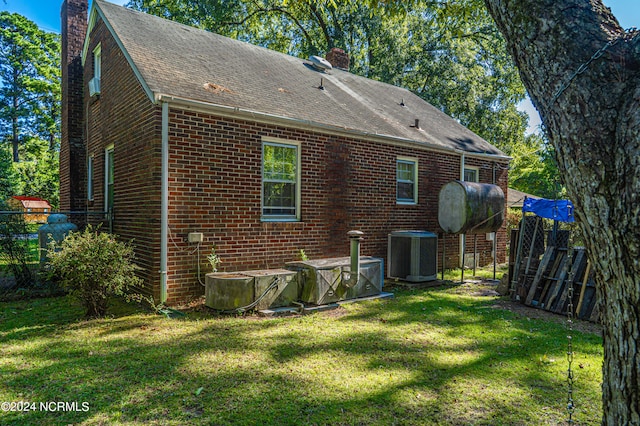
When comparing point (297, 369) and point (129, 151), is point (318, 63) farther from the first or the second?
point (297, 369)

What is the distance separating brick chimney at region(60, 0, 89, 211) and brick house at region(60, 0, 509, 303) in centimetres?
3

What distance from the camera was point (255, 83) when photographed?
9.48 metres

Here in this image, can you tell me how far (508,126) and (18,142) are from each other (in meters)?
35.9

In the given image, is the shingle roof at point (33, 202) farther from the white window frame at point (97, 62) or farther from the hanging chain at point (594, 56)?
the hanging chain at point (594, 56)

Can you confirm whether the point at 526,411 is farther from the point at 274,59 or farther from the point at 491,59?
the point at 491,59

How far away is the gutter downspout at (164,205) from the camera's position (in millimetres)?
6832

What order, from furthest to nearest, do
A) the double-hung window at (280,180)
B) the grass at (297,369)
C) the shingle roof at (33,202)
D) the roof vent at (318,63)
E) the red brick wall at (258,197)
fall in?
the shingle roof at (33,202), the roof vent at (318,63), the double-hung window at (280,180), the red brick wall at (258,197), the grass at (297,369)

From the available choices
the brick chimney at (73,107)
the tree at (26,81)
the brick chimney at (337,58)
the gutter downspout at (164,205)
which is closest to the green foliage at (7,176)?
the tree at (26,81)

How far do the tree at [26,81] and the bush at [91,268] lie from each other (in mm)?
30226

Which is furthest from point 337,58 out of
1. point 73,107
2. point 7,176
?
point 7,176

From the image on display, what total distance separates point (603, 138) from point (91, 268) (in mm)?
6478

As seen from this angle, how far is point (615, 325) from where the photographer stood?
187 centimetres

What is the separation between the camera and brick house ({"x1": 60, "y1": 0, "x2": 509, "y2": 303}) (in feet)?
23.3

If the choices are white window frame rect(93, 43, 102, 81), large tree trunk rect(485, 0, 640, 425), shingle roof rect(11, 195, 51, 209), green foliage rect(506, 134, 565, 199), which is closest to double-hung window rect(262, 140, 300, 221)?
white window frame rect(93, 43, 102, 81)
